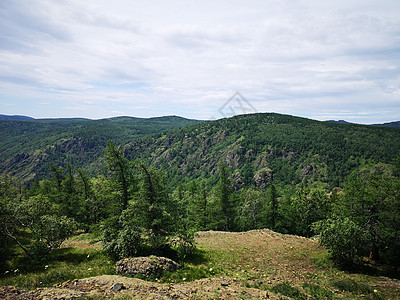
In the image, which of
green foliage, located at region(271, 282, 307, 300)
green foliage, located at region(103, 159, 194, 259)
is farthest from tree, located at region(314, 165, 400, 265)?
green foliage, located at region(103, 159, 194, 259)

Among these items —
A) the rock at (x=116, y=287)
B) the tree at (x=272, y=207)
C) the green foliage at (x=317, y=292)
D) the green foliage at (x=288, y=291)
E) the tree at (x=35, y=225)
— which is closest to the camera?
the rock at (x=116, y=287)

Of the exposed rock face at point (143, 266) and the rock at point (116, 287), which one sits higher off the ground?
the rock at point (116, 287)

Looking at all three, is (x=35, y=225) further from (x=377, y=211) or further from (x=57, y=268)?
(x=377, y=211)

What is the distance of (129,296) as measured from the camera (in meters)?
9.70

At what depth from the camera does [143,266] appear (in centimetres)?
1423

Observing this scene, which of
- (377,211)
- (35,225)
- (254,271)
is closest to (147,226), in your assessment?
(35,225)

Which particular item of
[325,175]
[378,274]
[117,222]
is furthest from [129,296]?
[325,175]

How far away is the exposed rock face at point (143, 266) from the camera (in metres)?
14.0

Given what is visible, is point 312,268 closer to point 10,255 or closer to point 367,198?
point 367,198

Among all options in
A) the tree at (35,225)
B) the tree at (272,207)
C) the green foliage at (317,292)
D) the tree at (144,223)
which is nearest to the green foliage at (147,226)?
the tree at (144,223)

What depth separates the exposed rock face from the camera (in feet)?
46.0

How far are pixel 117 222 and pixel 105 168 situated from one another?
5.44 meters

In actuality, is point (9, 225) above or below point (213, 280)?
above

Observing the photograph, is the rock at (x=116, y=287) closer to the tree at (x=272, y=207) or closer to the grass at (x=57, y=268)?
the grass at (x=57, y=268)
